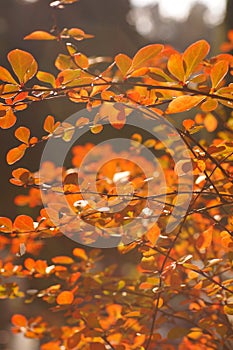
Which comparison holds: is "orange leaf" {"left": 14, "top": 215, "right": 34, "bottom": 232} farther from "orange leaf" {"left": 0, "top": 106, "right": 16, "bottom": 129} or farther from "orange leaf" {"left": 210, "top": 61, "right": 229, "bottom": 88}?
"orange leaf" {"left": 210, "top": 61, "right": 229, "bottom": 88}

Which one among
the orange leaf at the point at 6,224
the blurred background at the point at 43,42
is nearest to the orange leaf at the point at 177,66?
the orange leaf at the point at 6,224

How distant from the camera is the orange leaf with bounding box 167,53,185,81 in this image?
86cm

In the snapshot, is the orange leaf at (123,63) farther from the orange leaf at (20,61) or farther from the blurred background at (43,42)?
the blurred background at (43,42)

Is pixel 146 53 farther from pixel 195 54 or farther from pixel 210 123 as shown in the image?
pixel 210 123

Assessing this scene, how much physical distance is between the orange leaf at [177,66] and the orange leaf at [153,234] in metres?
0.32

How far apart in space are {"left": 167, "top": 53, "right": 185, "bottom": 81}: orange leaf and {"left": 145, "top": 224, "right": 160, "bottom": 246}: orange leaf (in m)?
0.32

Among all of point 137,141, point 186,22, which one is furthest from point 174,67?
point 186,22

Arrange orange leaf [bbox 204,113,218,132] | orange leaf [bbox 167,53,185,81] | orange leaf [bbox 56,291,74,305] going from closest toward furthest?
orange leaf [bbox 167,53,185,81]
orange leaf [bbox 56,291,74,305]
orange leaf [bbox 204,113,218,132]

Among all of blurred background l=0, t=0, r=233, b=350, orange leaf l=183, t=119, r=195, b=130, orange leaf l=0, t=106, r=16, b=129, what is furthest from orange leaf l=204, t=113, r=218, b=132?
blurred background l=0, t=0, r=233, b=350

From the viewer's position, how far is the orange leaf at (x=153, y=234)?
1.06 meters

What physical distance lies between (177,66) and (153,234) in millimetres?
347

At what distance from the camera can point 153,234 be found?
1.07 m

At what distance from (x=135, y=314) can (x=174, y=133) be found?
0.39 meters

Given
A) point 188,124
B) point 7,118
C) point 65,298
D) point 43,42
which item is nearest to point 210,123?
point 188,124
